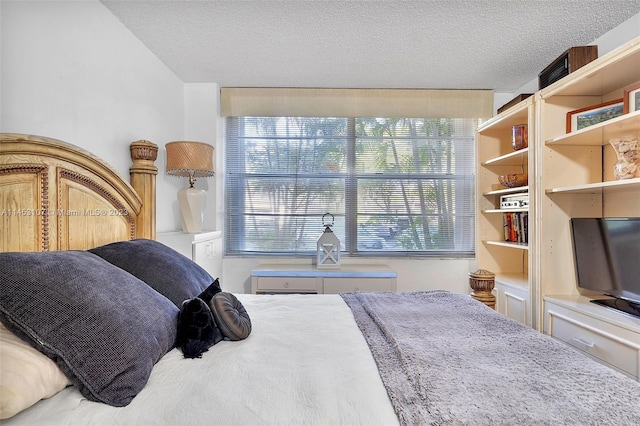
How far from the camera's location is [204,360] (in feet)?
3.46

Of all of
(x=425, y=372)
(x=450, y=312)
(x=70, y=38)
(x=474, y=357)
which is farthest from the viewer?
(x=70, y=38)

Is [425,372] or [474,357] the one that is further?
[474,357]

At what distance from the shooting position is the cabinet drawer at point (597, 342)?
1.60 meters

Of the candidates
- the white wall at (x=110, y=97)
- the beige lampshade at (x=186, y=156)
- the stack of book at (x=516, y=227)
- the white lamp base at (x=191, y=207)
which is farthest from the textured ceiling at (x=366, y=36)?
the stack of book at (x=516, y=227)

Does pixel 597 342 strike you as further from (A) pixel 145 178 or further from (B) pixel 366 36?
(A) pixel 145 178

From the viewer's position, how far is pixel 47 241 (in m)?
1.34

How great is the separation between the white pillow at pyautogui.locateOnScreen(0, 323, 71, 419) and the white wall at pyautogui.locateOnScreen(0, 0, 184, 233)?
3.51 ft

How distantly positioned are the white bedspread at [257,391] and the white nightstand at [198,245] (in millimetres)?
1252

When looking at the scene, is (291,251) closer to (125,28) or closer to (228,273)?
(228,273)

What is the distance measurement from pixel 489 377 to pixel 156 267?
122cm

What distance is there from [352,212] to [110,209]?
7.08 ft

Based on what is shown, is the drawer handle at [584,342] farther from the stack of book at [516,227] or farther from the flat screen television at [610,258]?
the stack of book at [516,227]

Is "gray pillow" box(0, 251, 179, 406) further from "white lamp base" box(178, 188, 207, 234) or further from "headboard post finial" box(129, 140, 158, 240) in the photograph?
"white lamp base" box(178, 188, 207, 234)

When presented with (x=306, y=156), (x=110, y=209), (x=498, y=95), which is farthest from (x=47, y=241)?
(x=498, y=95)
